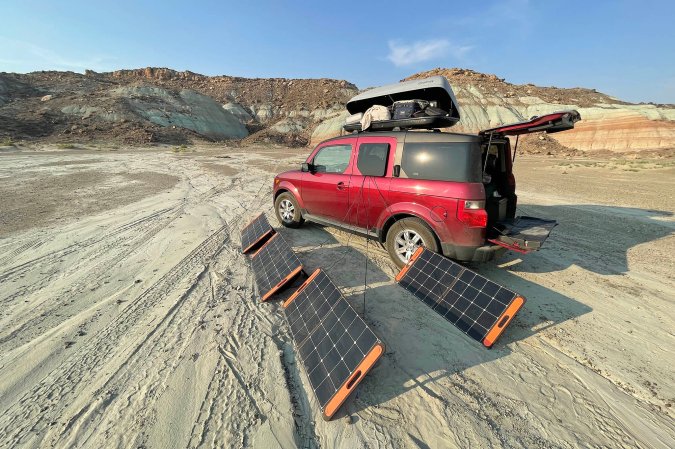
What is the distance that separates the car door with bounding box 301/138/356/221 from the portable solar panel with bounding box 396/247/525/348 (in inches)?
68.9

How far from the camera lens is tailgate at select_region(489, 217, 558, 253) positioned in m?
3.55

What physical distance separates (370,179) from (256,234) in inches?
86.3

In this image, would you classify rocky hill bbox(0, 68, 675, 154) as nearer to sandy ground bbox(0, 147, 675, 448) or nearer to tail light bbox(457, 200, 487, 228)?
sandy ground bbox(0, 147, 675, 448)

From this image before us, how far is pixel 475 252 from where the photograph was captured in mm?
3650

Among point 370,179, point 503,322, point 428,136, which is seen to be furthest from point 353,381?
point 428,136

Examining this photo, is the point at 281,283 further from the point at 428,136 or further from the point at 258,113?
the point at 258,113

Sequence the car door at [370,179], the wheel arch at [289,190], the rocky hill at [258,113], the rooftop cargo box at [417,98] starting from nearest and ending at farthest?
the car door at [370,179] < the rooftop cargo box at [417,98] < the wheel arch at [289,190] < the rocky hill at [258,113]

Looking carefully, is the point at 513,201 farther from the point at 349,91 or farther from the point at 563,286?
the point at 349,91

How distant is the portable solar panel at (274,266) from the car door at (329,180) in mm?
1191

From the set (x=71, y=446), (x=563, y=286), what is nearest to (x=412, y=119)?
(x=563, y=286)

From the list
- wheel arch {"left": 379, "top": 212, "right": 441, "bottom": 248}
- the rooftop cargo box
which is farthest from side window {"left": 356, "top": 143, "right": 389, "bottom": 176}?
wheel arch {"left": 379, "top": 212, "right": 441, "bottom": 248}

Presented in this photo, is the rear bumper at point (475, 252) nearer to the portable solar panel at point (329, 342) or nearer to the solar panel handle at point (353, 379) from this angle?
the portable solar panel at point (329, 342)

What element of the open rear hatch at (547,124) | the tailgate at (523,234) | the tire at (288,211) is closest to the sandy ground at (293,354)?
the tailgate at (523,234)

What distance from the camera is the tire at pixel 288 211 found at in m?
5.90
